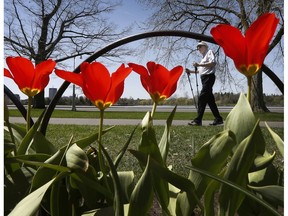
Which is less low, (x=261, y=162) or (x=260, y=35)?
(x=260, y=35)

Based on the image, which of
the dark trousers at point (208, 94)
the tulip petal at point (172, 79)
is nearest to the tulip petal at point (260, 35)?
the tulip petal at point (172, 79)

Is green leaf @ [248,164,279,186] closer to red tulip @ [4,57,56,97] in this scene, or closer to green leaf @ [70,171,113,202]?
green leaf @ [70,171,113,202]

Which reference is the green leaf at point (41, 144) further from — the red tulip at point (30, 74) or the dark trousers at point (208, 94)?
the dark trousers at point (208, 94)

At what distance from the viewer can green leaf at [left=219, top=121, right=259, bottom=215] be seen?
35cm

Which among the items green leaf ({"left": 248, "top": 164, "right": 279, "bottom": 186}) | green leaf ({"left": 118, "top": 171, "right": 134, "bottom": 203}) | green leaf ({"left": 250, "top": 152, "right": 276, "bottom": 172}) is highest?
green leaf ({"left": 250, "top": 152, "right": 276, "bottom": 172})

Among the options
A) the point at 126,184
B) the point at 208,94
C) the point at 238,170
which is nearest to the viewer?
the point at 238,170

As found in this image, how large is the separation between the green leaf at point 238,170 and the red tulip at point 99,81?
0.47ft

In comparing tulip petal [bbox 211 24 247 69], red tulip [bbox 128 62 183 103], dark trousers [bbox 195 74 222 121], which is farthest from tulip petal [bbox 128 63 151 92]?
dark trousers [bbox 195 74 222 121]

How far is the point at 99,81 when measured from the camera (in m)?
0.42

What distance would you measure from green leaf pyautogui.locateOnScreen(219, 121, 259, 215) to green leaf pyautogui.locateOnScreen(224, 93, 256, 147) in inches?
2.0

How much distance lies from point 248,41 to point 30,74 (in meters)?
0.27

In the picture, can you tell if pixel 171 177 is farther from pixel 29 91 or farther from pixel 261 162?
pixel 29 91

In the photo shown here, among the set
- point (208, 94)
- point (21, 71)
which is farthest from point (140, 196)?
point (208, 94)

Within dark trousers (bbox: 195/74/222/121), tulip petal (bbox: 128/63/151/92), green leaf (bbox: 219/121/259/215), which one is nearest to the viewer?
Answer: green leaf (bbox: 219/121/259/215)
